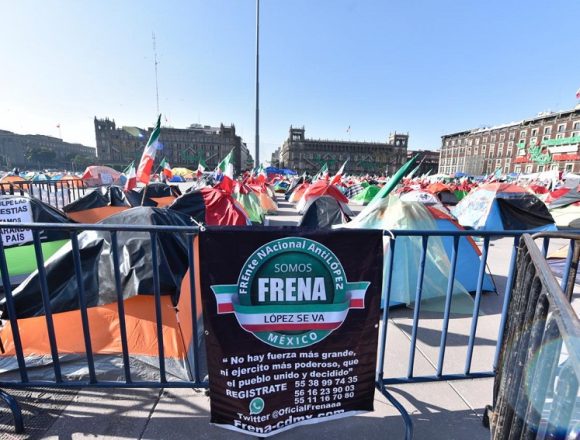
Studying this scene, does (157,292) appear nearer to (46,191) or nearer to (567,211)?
(46,191)

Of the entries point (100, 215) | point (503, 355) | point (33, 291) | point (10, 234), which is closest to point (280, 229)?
point (503, 355)

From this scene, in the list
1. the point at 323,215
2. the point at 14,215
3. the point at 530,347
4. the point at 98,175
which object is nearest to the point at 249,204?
the point at 323,215

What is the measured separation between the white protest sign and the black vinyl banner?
410 centimetres

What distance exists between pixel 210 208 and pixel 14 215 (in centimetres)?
299

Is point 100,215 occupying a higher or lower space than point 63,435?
higher

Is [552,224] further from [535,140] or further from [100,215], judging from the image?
[535,140]

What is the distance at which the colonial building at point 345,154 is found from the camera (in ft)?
346

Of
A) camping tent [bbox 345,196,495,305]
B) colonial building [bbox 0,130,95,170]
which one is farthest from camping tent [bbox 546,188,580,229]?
colonial building [bbox 0,130,95,170]

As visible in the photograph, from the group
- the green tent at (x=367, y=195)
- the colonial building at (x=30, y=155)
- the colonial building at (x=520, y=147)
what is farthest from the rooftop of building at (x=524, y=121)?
the colonial building at (x=30, y=155)

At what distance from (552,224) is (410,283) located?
23.1ft

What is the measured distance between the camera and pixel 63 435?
6.37 feet

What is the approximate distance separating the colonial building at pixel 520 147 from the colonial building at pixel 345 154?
53.5ft

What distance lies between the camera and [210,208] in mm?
6109

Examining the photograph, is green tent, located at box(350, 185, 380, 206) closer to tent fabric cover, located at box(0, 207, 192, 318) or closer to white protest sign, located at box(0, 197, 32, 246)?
white protest sign, located at box(0, 197, 32, 246)
